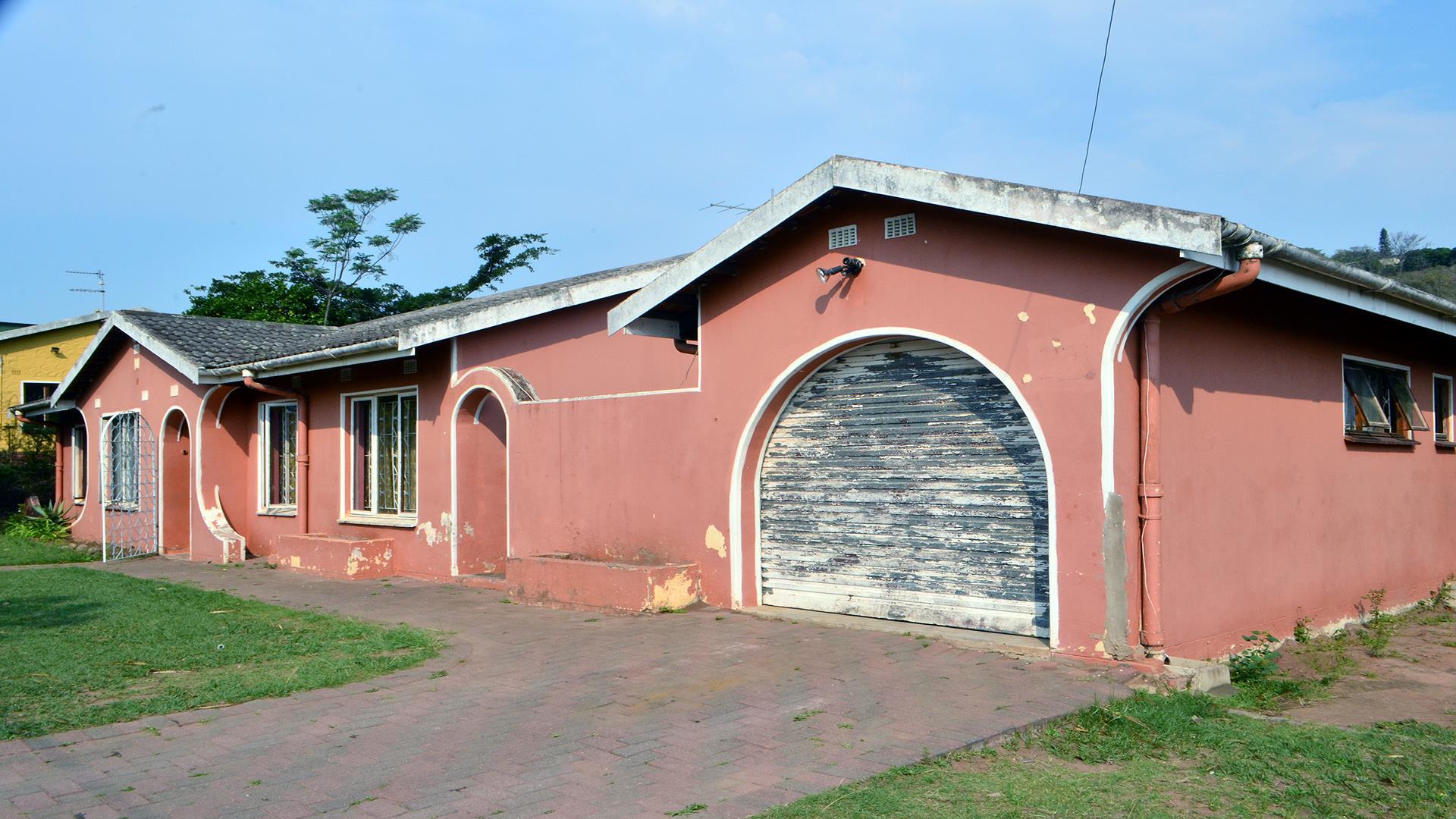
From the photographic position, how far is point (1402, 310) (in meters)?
9.45

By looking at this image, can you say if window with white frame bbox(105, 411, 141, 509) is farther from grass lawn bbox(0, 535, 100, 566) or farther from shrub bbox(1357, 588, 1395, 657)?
shrub bbox(1357, 588, 1395, 657)

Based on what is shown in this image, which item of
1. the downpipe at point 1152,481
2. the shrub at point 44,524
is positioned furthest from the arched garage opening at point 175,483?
the downpipe at point 1152,481

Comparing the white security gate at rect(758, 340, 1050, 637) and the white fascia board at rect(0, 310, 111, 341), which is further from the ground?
the white fascia board at rect(0, 310, 111, 341)

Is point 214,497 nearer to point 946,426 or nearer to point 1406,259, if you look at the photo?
point 946,426

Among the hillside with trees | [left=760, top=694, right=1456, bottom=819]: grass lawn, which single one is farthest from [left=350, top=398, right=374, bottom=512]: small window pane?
the hillside with trees

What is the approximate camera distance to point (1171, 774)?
4.96 metres

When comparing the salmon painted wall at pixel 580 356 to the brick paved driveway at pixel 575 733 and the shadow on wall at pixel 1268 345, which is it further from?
the shadow on wall at pixel 1268 345

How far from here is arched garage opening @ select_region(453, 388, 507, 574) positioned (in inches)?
495

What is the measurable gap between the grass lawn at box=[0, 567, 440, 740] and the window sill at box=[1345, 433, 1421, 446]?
8169 millimetres

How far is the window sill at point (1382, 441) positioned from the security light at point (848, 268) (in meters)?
4.88

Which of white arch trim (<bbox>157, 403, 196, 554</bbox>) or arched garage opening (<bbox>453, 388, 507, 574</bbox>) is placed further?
white arch trim (<bbox>157, 403, 196, 554</bbox>)

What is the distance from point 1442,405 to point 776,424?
26.5 feet

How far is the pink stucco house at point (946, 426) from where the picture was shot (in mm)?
7121

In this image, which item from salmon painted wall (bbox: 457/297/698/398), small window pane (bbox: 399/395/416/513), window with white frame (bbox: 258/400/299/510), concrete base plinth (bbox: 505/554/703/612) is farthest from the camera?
window with white frame (bbox: 258/400/299/510)
